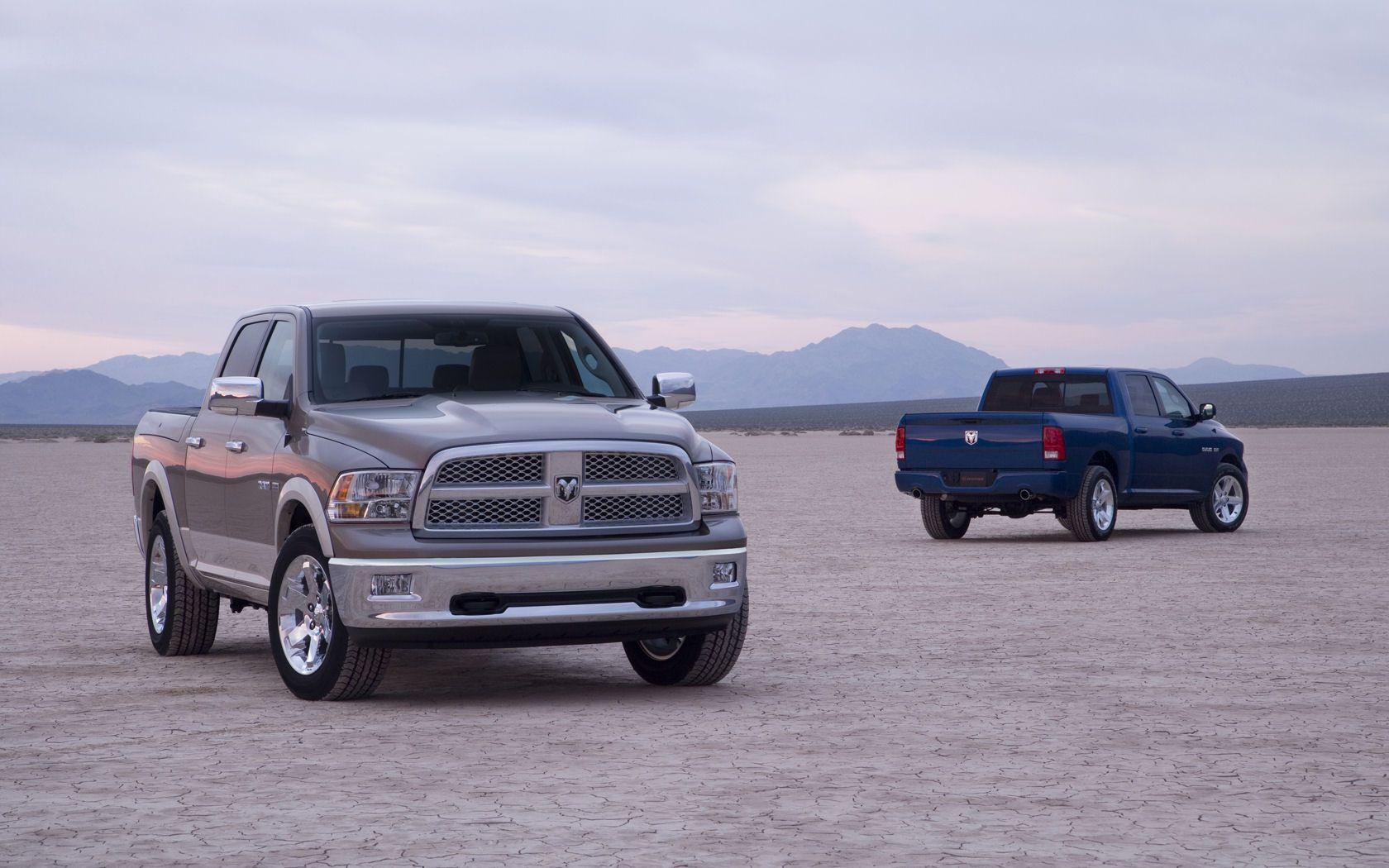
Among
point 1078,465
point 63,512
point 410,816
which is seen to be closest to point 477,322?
point 410,816

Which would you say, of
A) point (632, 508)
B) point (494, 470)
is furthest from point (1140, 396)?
point (494, 470)

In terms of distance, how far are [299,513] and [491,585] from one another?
1423mm

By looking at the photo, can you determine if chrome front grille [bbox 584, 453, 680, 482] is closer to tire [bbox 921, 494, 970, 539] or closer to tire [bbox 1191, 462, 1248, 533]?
tire [bbox 921, 494, 970, 539]

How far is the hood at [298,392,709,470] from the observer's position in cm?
859

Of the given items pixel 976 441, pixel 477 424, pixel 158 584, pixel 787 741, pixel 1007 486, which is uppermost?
pixel 477 424

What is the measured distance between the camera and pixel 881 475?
42.0 meters

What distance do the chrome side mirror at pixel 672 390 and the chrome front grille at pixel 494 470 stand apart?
1.49 meters

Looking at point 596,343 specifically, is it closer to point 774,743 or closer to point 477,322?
point 477,322

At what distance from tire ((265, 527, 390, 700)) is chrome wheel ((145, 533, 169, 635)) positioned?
2246 mm

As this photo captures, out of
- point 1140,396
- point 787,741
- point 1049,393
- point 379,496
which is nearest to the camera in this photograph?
point 787,741

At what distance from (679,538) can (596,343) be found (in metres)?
2.03

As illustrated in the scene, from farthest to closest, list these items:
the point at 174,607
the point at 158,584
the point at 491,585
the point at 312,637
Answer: the point at 158,584
the point at 174,607
the point at 312,637
the point at 491,585

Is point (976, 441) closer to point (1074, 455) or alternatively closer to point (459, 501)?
point (1074, 455)

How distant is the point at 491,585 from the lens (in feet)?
27.5
